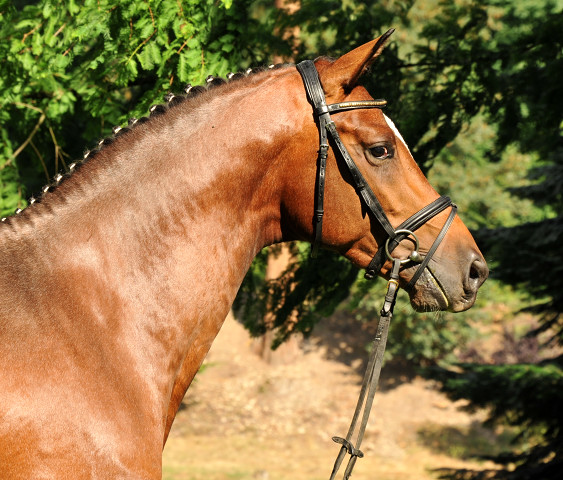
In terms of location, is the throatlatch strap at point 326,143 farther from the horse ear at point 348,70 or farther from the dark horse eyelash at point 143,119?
the dark horse eyelash at point 143,119

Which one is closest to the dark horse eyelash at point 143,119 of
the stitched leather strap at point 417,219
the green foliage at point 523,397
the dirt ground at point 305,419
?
the stitched leather strap at point 417,219

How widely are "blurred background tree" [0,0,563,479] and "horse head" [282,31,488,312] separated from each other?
556 millimetres

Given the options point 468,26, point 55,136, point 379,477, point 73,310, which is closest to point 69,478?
point 73,310

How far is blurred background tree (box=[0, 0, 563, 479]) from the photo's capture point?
3857 millimetres

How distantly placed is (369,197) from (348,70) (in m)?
0.52

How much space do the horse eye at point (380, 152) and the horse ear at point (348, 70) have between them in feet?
0.85

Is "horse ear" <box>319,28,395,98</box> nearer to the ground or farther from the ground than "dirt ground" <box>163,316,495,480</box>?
farther from the ground

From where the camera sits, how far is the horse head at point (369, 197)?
2.59m

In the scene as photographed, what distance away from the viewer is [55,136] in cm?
506

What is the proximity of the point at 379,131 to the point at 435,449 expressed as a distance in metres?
13.7

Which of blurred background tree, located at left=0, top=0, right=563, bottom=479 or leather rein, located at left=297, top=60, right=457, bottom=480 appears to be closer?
leather rein, located at left=297, top=60, right=457, bottom=480

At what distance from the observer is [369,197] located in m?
2.61

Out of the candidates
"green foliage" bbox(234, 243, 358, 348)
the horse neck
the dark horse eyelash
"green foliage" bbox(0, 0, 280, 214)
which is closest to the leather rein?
the horse neck

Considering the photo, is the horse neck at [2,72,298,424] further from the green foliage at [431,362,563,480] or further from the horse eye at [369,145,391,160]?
the green foliage at [431,362,563,480]
